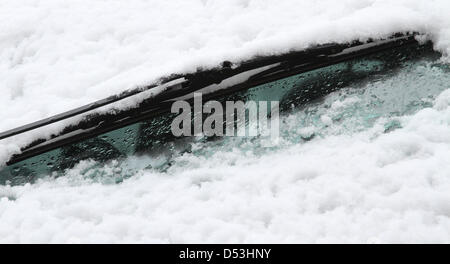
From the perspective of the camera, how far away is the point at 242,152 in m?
2.36

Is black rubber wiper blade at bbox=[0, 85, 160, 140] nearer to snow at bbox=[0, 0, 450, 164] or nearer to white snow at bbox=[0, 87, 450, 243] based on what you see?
snow at bbox=[0, 0, 450, 164]

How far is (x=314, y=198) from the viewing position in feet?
6.58

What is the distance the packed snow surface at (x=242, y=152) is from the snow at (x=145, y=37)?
11 millimetres

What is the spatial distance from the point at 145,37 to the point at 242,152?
3.83ft

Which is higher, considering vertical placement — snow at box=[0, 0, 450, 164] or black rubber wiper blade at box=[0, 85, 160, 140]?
snow at box=[0, 0, 450, 164]

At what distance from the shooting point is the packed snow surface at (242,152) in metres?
1.94

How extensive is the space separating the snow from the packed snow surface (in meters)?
0.01

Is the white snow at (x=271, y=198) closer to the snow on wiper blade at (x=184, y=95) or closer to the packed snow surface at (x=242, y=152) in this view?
the packed snow surface at (x=242, y=152)

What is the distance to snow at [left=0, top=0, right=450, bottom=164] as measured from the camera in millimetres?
2379

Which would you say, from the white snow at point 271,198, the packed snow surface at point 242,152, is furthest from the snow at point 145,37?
→ the white snow at point 271,198

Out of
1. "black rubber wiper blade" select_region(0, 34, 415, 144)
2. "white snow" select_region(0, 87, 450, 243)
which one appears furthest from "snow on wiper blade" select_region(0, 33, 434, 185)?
"white snow" select_region(0, 87, 450, 243)

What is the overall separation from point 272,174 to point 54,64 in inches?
73.0
